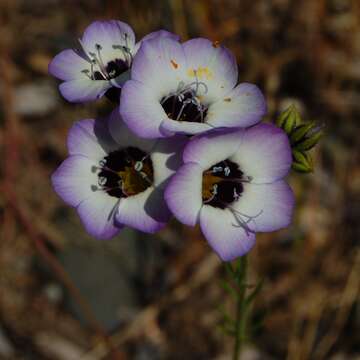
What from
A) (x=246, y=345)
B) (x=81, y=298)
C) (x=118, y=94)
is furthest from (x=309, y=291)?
(x=118, y=94)

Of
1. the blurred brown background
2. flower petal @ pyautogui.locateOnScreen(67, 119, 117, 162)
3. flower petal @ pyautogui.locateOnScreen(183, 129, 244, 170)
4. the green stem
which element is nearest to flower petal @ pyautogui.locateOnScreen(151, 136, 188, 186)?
flower petal @ pyautogui.locateOnScreen(183, 129, 244, 170)

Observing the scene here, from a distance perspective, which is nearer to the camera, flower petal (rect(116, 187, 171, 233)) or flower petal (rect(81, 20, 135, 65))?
flower petal (rect(116, 187, 171, 233))

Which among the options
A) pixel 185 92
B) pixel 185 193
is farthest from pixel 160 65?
pixel 185 193

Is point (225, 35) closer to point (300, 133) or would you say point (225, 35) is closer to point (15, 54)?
point (15, 54)

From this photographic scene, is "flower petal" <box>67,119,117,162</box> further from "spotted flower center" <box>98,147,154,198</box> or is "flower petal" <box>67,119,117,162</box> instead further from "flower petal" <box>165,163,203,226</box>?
"flower petal" <box>165,163,203,226</box>

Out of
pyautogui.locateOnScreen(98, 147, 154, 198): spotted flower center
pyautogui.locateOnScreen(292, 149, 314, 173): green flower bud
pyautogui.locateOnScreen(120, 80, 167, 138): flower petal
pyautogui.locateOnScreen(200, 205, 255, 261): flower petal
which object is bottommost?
pyautogui.locateOnScreen(200, 205, 255, 261): flower petal

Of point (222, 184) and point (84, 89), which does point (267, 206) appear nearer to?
point (222, 184)

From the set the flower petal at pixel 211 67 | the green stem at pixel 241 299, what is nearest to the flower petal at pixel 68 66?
the flower petal at pixel 211 67
